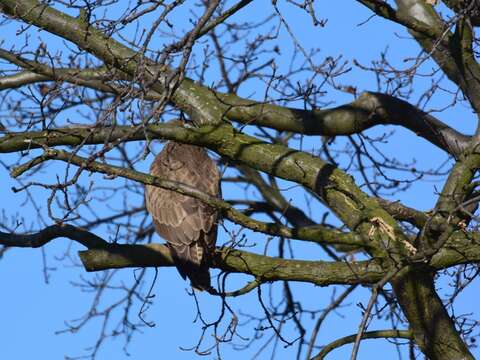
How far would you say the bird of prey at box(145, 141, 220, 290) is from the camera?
7418 mm

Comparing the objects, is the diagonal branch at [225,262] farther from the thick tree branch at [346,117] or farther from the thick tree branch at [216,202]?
the thick tree branch at [346,117]

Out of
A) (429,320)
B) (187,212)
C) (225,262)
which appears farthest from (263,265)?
(187,212)

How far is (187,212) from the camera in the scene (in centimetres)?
805

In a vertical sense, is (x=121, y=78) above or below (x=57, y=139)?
above

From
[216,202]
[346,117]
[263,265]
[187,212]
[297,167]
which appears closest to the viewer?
[216,202]

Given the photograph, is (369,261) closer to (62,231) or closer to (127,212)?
(62,231)

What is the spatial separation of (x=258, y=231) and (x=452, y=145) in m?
2.91

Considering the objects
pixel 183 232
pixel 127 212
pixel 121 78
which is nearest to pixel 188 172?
pixel 183 232

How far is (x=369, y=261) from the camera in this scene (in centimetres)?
649

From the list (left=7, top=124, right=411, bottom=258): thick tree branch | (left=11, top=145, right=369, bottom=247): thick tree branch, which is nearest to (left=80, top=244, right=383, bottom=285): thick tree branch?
(left=11, top=145, right=369, bottom=247): thick tree branch

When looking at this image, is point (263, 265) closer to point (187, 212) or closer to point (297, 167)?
point (297, 167)

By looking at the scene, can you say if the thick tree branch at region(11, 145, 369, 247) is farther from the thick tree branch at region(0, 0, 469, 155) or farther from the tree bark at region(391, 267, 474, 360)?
the thick tree branch at region(0, 0, 469, 155)

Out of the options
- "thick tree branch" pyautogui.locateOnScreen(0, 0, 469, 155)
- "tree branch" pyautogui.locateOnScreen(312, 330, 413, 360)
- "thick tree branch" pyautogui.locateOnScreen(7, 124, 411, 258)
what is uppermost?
"thick tree branch" pyautogui.locateOnScreen(0, 0, 469, 155)

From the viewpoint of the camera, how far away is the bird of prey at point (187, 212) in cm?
742
